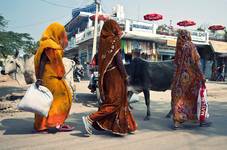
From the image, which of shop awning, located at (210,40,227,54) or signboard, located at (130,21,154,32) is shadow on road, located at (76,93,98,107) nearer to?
signboard, located at (130,21,154,32)

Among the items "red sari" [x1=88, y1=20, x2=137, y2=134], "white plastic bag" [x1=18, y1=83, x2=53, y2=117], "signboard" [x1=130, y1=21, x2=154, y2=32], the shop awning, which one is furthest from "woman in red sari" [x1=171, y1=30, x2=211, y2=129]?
the shop awning

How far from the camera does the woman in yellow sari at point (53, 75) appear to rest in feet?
18.6

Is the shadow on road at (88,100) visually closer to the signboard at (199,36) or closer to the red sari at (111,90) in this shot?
the red sari at (111,90)

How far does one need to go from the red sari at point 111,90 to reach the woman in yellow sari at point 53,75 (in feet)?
2.21

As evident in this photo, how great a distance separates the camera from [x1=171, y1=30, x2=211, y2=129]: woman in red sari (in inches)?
245

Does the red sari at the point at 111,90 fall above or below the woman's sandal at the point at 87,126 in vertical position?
above

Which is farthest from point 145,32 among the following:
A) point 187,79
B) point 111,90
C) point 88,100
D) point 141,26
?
point 111,90

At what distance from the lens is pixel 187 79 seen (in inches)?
248

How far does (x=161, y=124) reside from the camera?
6648 millimetres

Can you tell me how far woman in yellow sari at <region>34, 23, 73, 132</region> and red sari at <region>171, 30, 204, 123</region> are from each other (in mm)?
2166

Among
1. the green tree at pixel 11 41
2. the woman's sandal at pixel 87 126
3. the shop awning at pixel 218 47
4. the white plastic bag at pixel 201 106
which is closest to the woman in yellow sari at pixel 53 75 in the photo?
the woman's sandal at pixel 87 126

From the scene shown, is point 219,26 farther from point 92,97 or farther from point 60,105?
point 60,105

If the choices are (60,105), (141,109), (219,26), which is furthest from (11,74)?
(219,26)

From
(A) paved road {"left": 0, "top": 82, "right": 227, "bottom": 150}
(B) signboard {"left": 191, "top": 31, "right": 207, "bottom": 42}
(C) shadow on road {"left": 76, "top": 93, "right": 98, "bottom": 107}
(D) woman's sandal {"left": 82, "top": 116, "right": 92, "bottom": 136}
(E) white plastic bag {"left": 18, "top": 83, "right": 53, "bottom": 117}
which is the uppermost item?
(B) signboard {"left": 191, "top": 31, "right": 207, "bottom": 42}
